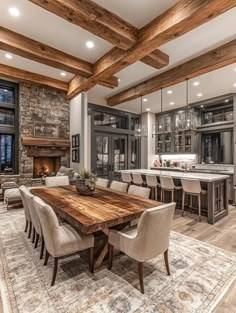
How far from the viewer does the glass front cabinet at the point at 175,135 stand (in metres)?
7.27

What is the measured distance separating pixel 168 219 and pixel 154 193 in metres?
3.39

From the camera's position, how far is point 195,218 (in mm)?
4289

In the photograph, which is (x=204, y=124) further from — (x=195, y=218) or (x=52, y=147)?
(x=52, y=147)

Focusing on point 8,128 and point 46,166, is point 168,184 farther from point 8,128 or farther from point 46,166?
point 8,128

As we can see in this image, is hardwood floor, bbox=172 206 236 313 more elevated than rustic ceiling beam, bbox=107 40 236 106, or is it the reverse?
rustic ceiling beam, bbox=107 40 236 106

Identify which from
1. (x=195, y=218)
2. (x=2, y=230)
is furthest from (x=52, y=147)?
(x=195, y=218)

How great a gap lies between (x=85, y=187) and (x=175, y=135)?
19.0 ft

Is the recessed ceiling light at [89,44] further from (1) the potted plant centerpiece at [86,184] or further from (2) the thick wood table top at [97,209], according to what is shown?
(2) the thick wood table top at [97,209]

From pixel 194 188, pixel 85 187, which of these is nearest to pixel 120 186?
pixel 85 187

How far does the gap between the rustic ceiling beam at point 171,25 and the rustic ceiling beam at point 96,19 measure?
0.20m

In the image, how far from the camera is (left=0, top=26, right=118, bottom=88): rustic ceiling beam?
3.44m

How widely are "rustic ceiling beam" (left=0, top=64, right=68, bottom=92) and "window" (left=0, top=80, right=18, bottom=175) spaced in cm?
129

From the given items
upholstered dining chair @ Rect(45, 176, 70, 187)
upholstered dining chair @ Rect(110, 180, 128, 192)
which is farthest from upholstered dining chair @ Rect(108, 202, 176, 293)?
upholstered dining chair @ Rect(45, 176, 70, 187)

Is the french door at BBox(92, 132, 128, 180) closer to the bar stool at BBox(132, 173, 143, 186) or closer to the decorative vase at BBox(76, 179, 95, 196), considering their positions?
the bar stool at BBox(132, 173, 143, 186)
